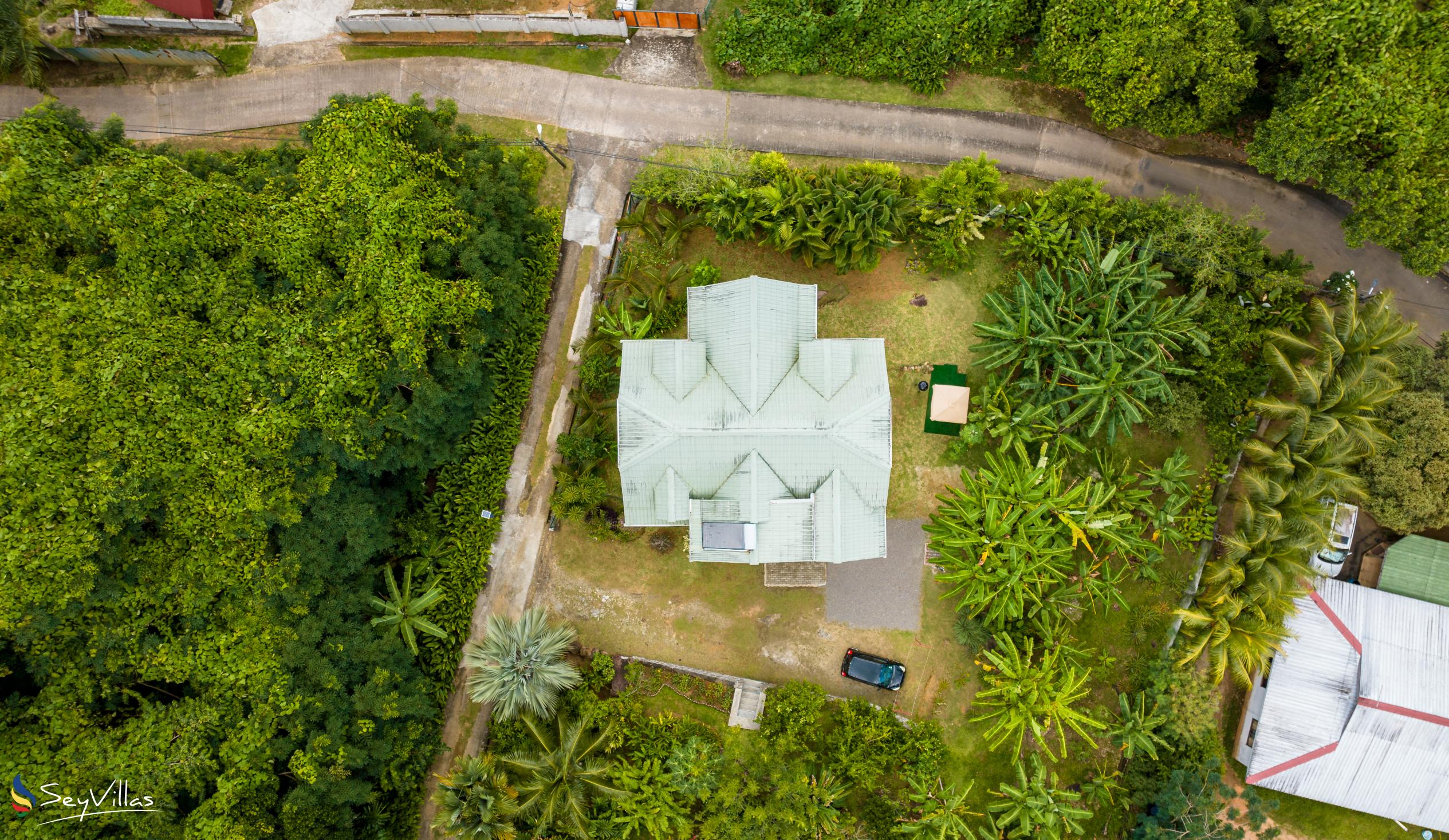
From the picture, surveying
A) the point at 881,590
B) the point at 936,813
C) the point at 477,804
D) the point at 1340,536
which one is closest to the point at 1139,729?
the point at 936,813

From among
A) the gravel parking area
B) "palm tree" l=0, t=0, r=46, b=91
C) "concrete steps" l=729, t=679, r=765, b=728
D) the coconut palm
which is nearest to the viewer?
the coconut palm

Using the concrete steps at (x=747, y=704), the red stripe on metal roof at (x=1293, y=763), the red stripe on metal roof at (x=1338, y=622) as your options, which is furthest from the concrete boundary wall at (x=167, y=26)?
the red stripe on metal roof at (x=1293, y=763)

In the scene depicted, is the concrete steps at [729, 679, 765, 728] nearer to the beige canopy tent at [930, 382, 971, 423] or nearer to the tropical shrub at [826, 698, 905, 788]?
the tropical shrub at [826, 698, 905, 788]

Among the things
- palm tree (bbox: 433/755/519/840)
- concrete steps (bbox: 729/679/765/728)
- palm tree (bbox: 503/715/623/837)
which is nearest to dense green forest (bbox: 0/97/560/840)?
palm tree (bbox: 433/755/519/840)

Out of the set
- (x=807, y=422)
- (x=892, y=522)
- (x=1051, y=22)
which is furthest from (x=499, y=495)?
(x=1051, y=22)

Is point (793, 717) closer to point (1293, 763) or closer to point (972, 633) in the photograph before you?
point (972, 633)

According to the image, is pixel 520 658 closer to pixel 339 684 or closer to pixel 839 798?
pixel 339 684
